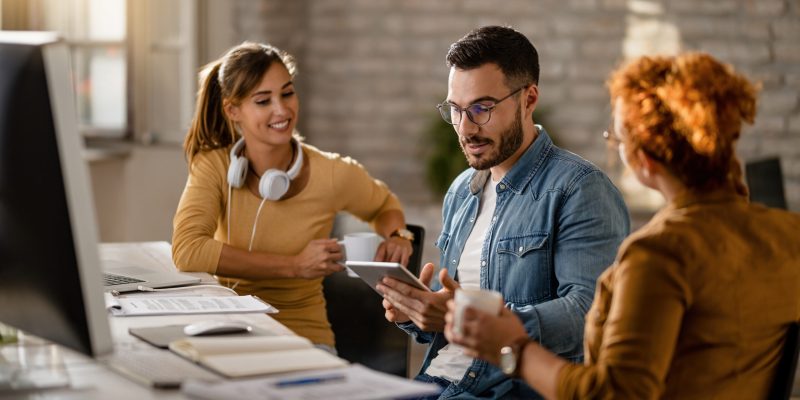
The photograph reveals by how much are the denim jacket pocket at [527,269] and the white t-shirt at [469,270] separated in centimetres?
10

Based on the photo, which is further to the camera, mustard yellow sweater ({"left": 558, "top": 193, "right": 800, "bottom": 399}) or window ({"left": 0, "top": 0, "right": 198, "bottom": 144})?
window ({"left": 0, "top": 0, "right": 198, "bottom": 144})

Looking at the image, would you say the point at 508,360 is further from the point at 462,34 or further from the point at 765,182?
the point at 462,34

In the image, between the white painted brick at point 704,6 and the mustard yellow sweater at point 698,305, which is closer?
the mustard yellow sweater at point 698,305

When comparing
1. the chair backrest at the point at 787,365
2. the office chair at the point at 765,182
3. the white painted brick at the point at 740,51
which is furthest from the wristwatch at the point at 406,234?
the white painted brick at the point at 740,51

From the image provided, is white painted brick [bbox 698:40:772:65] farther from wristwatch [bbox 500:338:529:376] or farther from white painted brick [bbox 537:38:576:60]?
wristwatch [bbox 500:338:529:376]

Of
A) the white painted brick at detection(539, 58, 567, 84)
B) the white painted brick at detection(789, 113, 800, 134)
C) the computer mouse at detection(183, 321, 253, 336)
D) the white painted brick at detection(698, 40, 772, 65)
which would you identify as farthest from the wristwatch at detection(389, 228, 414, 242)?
the white painted brick at detection(789, 113, 800, 134)

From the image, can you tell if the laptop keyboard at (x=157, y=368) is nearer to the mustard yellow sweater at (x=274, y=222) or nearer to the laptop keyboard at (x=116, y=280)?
the laptop keyboard at (x=116, y=280)

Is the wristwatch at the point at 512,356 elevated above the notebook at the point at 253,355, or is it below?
→ above

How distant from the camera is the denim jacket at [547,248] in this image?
74.1 inches

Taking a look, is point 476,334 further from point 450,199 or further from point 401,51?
point 401,51

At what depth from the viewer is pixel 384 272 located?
189 cm

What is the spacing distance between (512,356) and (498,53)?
83 cm

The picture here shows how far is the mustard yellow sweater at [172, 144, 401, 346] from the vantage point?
2545 mm

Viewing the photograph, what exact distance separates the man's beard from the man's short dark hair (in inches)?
3.7
